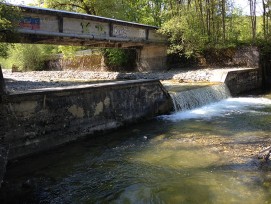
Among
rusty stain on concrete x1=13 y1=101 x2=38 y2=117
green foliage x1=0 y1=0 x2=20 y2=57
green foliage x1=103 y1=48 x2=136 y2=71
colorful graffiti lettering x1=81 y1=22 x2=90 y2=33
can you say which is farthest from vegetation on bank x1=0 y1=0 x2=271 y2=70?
rusty stain on concrete x1=13 y1=101 x2=38 y2=117

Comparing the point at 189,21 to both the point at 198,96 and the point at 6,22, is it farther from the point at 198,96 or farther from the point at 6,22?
the point at 6,22

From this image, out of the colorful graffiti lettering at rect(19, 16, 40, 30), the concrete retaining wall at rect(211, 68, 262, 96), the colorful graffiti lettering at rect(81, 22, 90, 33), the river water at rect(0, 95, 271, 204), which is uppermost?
the colorful graffiti lettering at rect(81, 22, 90, 33)

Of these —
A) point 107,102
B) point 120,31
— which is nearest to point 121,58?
point 120,31

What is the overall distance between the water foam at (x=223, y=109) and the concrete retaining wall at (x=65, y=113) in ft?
4.47

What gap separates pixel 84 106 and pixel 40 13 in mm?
7662

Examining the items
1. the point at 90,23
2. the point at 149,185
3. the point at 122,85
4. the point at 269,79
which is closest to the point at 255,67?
the point at 269,79

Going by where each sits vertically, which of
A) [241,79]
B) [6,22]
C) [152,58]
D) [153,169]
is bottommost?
[153,169]

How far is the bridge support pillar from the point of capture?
22234mm

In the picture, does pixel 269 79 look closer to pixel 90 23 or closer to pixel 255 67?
pixel 255 67

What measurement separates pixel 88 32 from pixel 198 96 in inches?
291

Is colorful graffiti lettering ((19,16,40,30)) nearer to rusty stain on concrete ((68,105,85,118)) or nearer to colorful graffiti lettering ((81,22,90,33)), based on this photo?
colorful graffiti lettering ((81,22,90,33))

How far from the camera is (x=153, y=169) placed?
605 cm

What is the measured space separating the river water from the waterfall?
2678 mm

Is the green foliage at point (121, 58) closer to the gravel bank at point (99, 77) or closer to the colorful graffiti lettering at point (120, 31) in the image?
the gravel bank at point (99, 77)
